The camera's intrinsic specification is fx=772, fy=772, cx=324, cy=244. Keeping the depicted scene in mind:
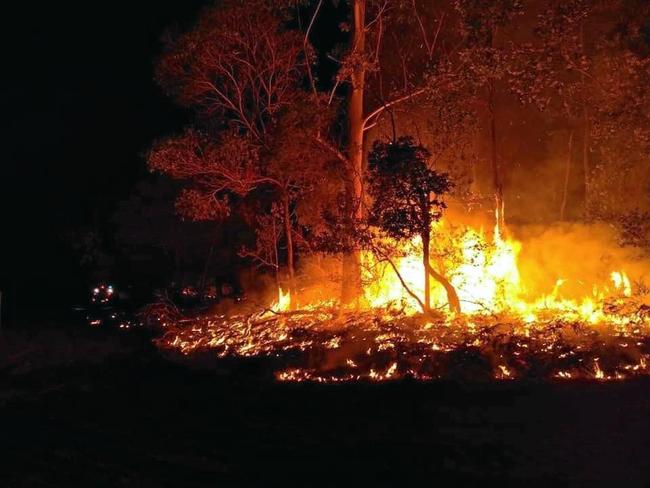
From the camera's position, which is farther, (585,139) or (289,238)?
(585,139)

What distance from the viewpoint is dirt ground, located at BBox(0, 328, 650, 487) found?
24.0ft

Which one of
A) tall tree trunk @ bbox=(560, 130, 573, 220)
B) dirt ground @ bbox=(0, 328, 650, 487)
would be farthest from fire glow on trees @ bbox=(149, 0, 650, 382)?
dirt ground @ bbox=(0, 328, 650, 487)

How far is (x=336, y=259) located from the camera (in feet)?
56.1

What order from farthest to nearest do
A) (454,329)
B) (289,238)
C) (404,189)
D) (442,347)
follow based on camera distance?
(289,238) < (404,189) < (454,329) < (442,347)

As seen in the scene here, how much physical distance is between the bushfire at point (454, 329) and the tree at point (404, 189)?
41.9 inches

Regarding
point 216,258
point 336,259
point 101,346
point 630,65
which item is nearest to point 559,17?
point 630,65

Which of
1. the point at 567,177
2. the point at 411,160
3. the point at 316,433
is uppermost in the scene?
the point at 567,177

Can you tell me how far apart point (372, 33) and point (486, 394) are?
968cm

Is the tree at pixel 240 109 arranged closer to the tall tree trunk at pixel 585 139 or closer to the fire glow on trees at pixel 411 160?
the fire glow on trees at pixel 411 160

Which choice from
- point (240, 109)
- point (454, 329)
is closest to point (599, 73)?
point (454, 329)

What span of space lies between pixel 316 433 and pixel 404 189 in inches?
239

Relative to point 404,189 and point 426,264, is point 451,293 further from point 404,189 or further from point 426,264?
point 404,189

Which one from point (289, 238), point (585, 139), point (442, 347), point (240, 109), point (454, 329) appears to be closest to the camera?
point (442, 347)

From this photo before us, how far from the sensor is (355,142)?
16562 millimetres
